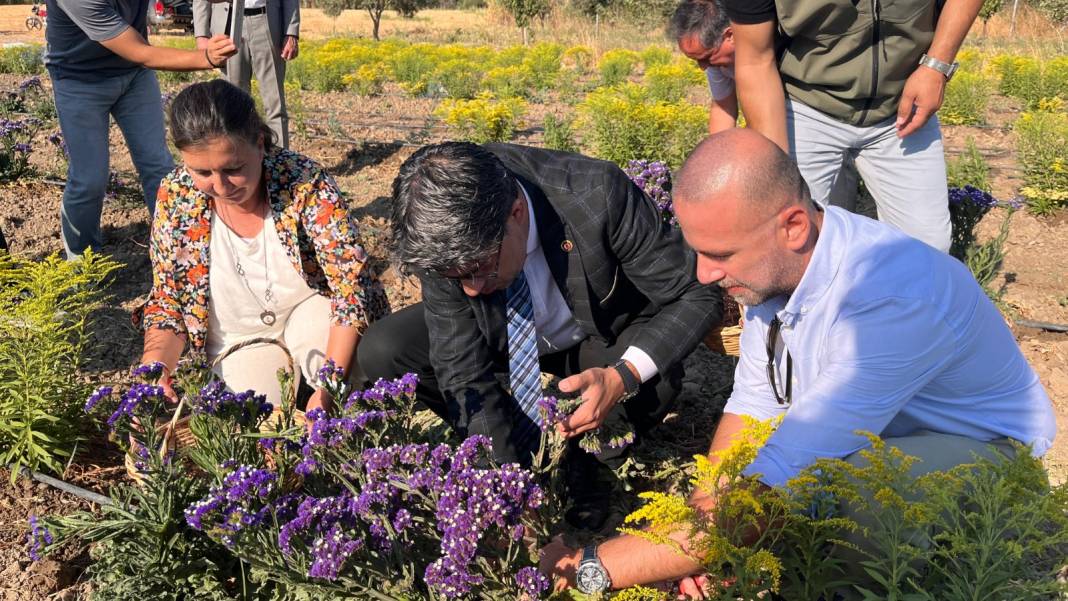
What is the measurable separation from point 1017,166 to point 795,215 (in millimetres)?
5737

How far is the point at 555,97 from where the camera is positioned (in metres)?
11.0

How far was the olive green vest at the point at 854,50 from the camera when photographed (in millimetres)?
2678

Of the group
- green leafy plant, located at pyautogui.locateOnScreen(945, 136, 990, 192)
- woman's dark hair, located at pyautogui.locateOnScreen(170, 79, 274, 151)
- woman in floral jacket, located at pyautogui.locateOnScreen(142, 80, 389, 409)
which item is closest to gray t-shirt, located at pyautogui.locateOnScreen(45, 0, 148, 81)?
woman in floral jacket, located at pyautogui.locateOnScreen(142, 80, 389, 409)

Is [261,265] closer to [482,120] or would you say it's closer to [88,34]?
[88,34]

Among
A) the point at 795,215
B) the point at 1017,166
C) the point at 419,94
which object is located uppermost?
the point at 795,215

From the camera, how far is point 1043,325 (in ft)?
12.3

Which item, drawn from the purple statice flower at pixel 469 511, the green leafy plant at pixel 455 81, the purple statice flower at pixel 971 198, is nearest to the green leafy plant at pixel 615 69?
the green leafy plant at pixel 455 81

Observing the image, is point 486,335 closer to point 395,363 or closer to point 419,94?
point 395,363

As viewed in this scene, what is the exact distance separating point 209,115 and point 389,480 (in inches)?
51.7

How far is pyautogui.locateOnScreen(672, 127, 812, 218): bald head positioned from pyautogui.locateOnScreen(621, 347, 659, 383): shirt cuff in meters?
0.70

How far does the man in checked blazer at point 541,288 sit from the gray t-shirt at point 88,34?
2.12 metres

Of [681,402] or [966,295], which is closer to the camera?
[966,295]

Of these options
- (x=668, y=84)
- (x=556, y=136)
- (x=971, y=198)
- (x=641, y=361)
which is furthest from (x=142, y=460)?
(x=668, y=84)

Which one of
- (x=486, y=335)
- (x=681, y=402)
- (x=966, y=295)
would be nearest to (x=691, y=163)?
(x=966, y=295)
